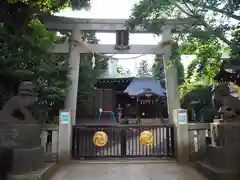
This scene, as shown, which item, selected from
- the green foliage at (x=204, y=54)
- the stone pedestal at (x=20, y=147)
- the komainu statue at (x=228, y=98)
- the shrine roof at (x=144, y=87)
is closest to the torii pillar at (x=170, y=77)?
the green foliage at (x=204, y=54)

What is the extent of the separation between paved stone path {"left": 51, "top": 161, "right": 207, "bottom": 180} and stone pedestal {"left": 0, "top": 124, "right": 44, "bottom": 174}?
944 mm

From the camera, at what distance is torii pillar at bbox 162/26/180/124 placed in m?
9.59

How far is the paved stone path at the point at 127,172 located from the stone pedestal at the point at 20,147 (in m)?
0.94

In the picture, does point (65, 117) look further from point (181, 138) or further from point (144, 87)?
point (144, 87)

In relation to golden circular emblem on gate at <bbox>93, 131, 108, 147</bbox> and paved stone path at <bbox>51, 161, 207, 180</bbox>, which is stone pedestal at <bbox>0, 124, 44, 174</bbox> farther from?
golden circular emblem on gate at <bbox>93, 131, 108, 147</bbox>

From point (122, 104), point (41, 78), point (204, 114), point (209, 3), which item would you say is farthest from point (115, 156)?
point (122, 104)

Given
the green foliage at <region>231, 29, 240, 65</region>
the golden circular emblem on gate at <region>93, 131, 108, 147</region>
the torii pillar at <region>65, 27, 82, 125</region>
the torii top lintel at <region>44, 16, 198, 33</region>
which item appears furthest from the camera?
the torii top lintel at <region>44, 16, 198, 33</region>

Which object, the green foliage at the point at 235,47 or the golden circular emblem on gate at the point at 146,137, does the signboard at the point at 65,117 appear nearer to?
the golden circular emblem on gate at the point at 146,137

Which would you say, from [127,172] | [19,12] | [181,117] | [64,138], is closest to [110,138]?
[64,138]

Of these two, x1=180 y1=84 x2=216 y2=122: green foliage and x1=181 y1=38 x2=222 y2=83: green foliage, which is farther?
x1=180 y1=84 x2=216 y2=122: green foliage

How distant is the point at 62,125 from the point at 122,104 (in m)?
15.3

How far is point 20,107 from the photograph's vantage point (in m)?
5.11

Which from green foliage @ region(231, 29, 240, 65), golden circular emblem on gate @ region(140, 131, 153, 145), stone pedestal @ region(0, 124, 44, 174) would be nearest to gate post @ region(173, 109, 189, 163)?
golden circular emblem on gate @ region(140, 131, 153, 145)

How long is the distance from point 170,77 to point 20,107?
6363 millimetres
